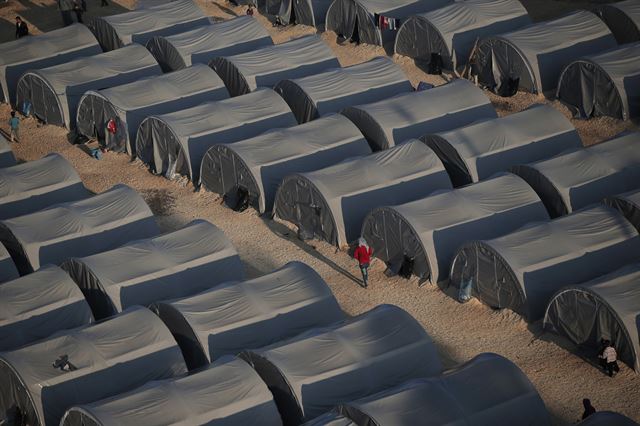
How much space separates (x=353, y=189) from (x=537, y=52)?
12619 mm

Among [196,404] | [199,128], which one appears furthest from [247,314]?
[199,128]

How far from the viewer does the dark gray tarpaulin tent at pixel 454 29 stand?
4944cm

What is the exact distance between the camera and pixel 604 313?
31.9 m

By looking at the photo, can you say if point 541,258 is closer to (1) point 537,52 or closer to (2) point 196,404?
(2) point 196,404

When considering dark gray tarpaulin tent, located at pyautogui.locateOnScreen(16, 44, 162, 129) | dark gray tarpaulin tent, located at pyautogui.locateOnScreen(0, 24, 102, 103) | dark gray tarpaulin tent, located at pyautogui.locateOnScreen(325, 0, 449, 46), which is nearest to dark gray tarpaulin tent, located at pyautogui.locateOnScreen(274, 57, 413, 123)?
dark gray tarpaulin tent, located at pyautogui.locateOnScreen(325, 0, 449, 46)

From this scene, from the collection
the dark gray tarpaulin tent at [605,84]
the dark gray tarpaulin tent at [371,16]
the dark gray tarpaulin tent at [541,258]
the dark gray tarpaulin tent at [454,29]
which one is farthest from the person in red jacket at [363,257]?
the dark gray tarpaulin tent at [371,16]

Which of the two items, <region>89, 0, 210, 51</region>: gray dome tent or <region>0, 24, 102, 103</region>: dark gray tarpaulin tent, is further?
<region>89, 0, 210, 51</region>: gray dome tent

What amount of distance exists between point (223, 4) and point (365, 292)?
2640 cm

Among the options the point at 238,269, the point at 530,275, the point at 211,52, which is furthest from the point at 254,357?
the point at 211,52

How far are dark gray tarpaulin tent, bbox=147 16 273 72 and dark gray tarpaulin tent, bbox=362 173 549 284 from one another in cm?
1583

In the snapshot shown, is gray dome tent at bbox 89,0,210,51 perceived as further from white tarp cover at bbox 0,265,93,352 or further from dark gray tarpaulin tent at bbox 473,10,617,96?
white tarp cover at bbox 0,265,93,352

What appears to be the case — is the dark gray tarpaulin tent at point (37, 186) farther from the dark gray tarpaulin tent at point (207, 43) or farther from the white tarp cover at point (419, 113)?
the dark gray tarpaulin tent at point (207, 43)

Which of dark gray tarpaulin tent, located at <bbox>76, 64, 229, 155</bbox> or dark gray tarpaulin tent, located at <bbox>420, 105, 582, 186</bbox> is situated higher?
dark gray tarpaulin tent, located at <bbox>76, 64, 229, 155</bbox>

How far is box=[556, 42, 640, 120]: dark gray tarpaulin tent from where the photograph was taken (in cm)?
4466
